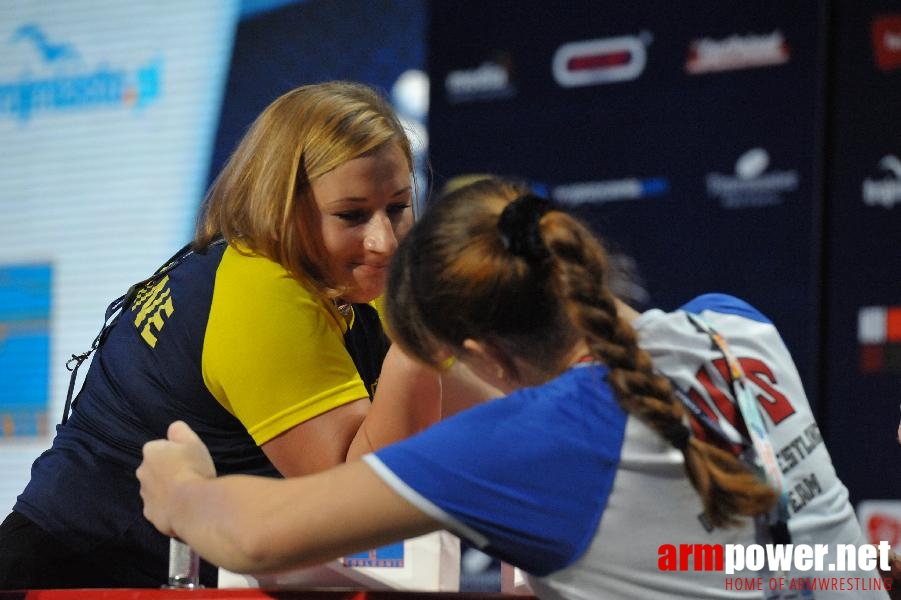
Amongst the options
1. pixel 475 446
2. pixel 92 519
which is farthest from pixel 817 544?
pixel 92 519

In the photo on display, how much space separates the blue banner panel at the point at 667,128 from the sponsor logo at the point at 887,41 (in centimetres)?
13

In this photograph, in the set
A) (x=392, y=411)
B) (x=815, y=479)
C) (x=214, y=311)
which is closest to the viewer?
(x=815, y=479)

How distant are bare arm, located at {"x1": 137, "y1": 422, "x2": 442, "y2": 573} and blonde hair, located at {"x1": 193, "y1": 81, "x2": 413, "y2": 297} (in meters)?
0.52

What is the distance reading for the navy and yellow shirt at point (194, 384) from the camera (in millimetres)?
1518

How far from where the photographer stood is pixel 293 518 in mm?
1062

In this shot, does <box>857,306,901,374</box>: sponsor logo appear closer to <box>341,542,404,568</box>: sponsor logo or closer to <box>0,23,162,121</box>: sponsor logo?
<box>341,542,404,568</box>: sponsor logo

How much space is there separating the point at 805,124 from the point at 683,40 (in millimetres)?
395

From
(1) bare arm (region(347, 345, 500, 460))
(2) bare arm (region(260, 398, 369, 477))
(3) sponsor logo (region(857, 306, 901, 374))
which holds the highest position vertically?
(1) bare arm (region(347, 345, 500, 460))

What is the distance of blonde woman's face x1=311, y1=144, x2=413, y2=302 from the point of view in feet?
5.37

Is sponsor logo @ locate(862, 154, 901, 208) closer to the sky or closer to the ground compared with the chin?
closer to the ground

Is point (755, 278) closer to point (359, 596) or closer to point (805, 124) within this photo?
point (805, 124)

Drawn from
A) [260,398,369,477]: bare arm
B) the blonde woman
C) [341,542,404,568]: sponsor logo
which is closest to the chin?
the blonde woman

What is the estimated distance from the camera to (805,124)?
3012 mm

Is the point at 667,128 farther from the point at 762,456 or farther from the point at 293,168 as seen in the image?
the point at 762,456
